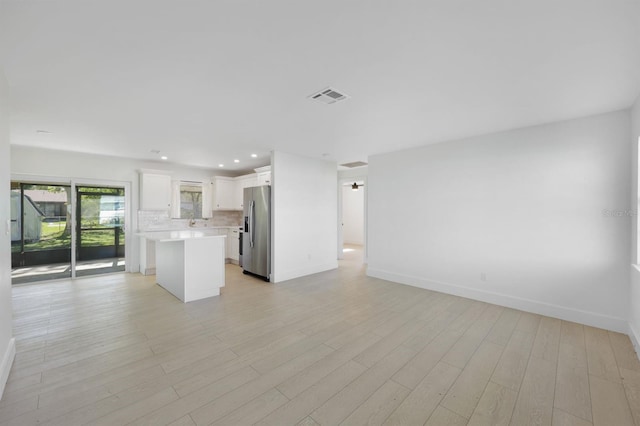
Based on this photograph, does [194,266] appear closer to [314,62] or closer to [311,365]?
[311,365]

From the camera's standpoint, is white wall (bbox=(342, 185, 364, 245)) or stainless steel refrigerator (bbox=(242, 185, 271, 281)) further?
white wall (bbox=(342, 185, 364, 245))

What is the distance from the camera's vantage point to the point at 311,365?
7.78 ft

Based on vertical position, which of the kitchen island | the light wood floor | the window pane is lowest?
the light wood floor

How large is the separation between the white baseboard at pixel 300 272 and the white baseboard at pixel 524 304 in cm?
157

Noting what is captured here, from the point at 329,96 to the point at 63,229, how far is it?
21.1 ft

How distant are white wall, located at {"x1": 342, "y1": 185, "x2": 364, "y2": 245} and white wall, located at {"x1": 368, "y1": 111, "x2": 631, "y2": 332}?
19.0 feet

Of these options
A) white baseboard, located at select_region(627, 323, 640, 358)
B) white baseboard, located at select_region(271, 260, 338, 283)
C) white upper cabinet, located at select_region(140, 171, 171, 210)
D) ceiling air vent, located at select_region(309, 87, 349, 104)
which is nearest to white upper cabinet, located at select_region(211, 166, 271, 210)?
white upper cabinet, located at select_region(140, 171, 171, 210)

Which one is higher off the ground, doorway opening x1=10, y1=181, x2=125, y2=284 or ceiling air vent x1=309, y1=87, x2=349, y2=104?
ceiling air vent x1=309, y1=87, x2=349, y2=104

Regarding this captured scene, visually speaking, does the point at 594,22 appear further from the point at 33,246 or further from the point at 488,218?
the point at 33,246

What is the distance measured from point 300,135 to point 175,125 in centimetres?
178

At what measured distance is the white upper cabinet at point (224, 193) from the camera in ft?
23.5

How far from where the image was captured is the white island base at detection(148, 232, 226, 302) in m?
4.04

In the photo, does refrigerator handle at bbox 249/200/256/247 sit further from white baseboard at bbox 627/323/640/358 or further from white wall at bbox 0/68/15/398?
white baseboard at bbox 627/323/640/358

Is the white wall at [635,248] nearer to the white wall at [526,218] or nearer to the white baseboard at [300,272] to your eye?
the white wall at [526,218]
